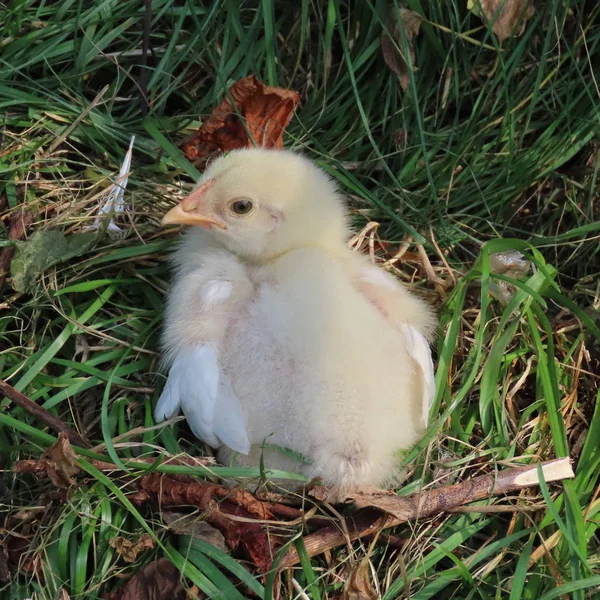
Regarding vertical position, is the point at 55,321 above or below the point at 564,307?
below

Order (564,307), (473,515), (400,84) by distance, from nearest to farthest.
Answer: (473,515), (564,307), (400,84)

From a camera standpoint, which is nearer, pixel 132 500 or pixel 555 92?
pixel 132 500

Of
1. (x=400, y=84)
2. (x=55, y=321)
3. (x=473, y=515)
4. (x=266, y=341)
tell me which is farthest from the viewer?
(x=400, y=84)

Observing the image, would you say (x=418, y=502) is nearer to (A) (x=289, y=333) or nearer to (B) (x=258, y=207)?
(A) (x=289, y=333)

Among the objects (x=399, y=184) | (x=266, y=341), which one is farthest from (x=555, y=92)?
(x=266, y=341)

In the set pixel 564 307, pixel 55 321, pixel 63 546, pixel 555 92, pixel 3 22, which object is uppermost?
pixel 555 92

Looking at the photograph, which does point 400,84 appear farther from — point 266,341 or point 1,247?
point 1,247

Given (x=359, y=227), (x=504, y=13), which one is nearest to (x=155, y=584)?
(x=359, y=227)
